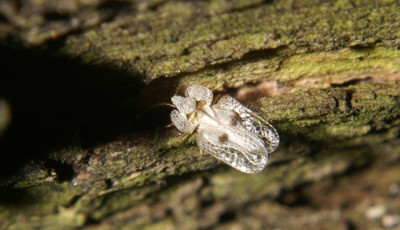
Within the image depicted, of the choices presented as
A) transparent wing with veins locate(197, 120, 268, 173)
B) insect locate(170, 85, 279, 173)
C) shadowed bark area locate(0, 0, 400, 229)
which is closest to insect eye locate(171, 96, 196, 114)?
insect locate(170, 85, 279, 173)

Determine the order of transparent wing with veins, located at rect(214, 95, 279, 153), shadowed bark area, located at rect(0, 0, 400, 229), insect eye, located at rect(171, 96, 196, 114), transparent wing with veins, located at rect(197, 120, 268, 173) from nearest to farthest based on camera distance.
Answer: shadowed bark area, located at rect(0, 0, 400, 229) → insect eye, located at rect(171, 96, 196, 114) → transparent wing with veins, located at rect(214, 95, 279, 153) → transparent wing with veins, located at rect(197, 120, 268, 173)

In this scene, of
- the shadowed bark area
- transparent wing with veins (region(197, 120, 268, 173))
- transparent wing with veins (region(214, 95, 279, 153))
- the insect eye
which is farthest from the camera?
transparent wing with veins (region(197, 120, 268, 173))

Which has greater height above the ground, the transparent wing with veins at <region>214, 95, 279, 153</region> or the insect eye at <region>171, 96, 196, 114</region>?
the insect eye at <region>171, 96, 196, 114</region>

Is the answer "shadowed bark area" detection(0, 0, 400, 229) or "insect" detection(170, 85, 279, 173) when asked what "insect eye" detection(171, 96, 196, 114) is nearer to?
"insect" detection(170, 85, 279, 173)

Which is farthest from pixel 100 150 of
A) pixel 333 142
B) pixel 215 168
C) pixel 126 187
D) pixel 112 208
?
pixel 333 142

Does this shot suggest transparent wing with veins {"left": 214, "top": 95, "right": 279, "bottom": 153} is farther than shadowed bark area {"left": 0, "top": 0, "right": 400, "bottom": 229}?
Yes

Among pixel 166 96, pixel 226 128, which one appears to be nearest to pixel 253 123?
pixel 226 128

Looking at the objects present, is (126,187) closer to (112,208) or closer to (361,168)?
(112,208)
